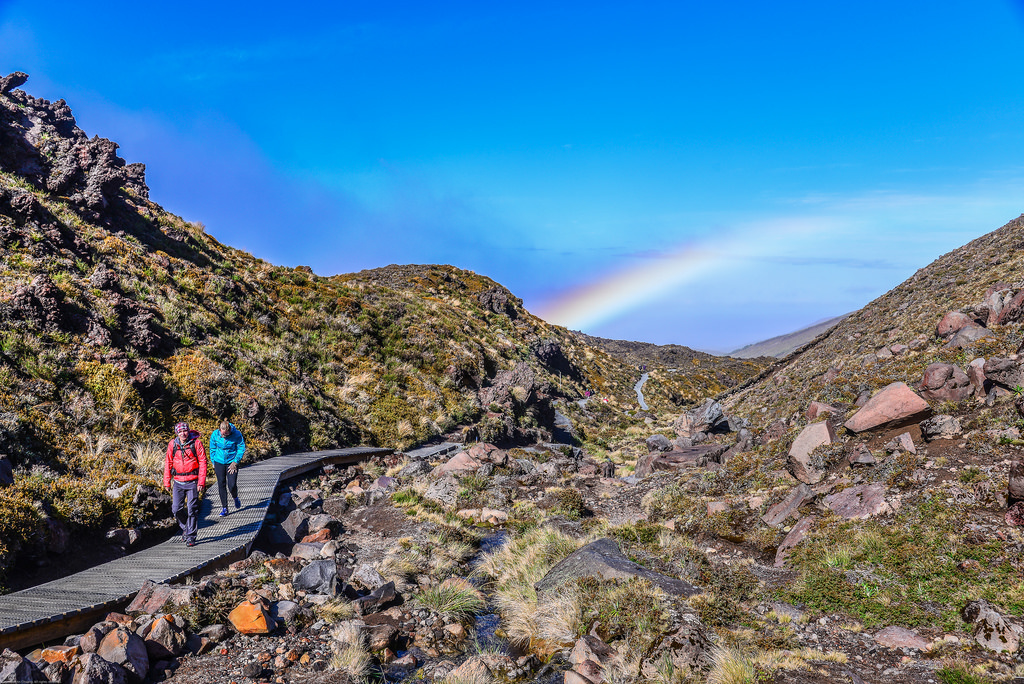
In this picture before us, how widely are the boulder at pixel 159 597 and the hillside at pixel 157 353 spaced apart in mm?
2333

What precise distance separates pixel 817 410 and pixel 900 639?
10313 millimetres

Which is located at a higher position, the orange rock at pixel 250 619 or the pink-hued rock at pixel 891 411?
the pink-hued rock at pixel 891 411

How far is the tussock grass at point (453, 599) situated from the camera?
29.1 ft

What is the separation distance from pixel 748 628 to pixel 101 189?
30865 millimetres

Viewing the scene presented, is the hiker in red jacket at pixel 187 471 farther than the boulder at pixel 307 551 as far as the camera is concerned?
No

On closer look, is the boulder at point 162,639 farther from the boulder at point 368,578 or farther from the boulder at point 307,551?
the boulder at point 307,551

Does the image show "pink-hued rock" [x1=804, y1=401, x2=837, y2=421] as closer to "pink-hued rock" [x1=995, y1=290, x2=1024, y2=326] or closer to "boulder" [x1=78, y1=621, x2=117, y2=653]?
"pink-hued rock" [x1=995, y1=290, x2=1024, y2=326]

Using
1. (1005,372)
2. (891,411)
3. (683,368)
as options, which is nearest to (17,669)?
(891,411)

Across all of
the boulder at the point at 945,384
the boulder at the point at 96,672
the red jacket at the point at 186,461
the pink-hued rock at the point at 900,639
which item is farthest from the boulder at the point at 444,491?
the boulder at the point at 945,384

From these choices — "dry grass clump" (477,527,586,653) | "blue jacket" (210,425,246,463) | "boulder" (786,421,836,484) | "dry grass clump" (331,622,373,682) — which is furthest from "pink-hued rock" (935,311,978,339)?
"blue jacket" (210,425,246,463)

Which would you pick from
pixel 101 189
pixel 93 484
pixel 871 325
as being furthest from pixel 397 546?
pixel 871 325

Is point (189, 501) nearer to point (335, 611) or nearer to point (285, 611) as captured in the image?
point (285, 611)

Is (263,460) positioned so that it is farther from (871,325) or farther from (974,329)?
(871,325)

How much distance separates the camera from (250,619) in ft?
23.5
